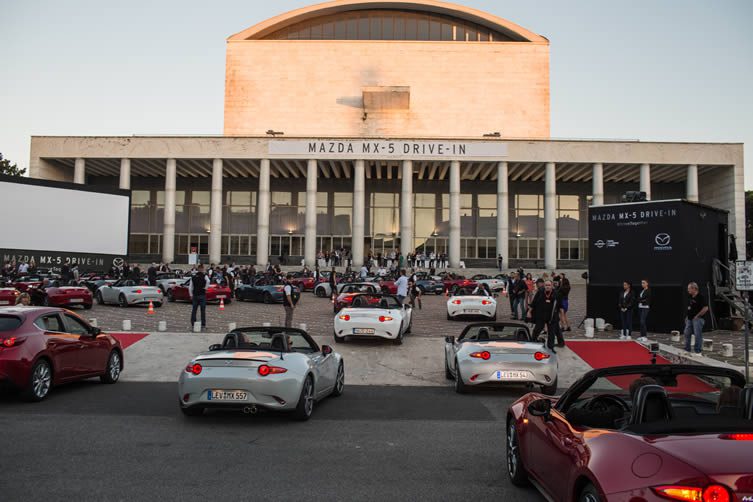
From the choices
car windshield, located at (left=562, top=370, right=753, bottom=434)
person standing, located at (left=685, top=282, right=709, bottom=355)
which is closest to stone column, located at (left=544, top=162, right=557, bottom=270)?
person standing, located at (left=685, top=282, right=709, bottom=355)

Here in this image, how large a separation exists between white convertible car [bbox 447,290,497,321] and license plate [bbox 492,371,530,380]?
11.3 metres

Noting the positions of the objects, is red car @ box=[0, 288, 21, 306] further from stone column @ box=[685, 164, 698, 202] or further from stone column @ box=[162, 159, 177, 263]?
stone column @ box=[685, 164, 698, 202]

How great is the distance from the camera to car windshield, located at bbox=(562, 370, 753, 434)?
12.2ft

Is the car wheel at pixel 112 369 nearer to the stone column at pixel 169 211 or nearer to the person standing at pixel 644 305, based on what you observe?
the person standing at pixel 644 305

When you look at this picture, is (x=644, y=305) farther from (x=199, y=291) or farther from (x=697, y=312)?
(x=199, y=291)

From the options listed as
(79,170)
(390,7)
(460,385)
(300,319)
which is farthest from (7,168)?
(460,385)

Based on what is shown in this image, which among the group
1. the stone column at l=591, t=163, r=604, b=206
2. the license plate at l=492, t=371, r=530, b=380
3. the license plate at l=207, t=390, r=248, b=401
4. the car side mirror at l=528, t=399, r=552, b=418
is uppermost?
the stone column at l=591, t=163, r=604, b=206

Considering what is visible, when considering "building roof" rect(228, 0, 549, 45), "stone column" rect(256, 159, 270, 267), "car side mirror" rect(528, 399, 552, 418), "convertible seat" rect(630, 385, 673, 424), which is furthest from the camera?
"building roof" rect(228, 0, 549, 45)

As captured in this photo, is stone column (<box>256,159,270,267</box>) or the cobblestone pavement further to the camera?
stone column (<box>256,159,270,267</box>)

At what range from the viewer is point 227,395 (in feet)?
27.1

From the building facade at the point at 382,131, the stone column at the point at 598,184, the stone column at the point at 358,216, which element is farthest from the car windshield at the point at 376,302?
the building facade at the point at 382,131

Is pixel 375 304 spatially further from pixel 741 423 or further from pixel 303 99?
pixel 303 99

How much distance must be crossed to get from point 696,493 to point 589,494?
0.84 meters

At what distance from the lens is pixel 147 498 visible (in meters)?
5.30
